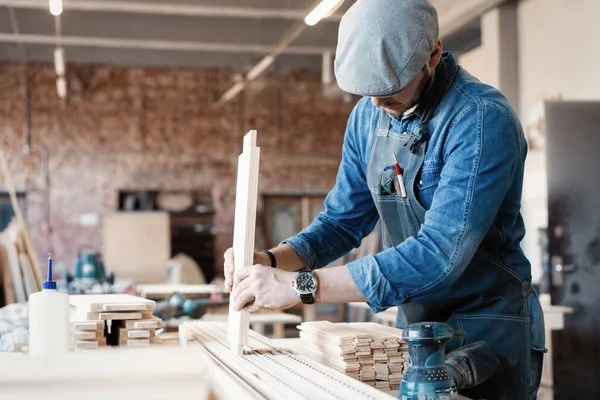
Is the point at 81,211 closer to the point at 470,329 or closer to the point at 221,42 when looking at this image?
the point at 221,42

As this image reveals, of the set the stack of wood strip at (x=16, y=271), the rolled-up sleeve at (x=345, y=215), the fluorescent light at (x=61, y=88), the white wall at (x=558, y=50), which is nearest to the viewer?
the rolled-up sleeve at (x=345, y=215)

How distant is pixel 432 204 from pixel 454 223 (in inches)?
3.3

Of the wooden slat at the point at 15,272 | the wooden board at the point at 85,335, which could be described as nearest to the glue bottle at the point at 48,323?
the wooden board at the point at 85,335

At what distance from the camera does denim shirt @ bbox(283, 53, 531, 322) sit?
1696mm

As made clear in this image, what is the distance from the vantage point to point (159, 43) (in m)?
11.2

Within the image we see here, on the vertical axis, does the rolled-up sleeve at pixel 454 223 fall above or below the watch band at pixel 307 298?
above

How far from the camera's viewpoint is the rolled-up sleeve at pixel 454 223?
1.69 metres

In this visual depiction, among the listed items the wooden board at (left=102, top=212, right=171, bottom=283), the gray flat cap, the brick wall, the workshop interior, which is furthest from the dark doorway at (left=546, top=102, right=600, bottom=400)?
the brick wall

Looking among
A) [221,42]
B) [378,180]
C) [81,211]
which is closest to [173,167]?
[81,211]

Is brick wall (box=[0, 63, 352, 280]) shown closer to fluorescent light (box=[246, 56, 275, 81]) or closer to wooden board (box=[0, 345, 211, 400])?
fluorescent light (box=[246, 56, 275, 81])

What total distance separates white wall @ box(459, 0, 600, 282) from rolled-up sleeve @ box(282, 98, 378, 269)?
4.82 metres

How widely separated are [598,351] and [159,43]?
7795mm

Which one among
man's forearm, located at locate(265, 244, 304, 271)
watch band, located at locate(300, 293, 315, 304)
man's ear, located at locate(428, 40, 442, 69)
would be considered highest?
man's ear, located at locate(428, 40, 442, 69)

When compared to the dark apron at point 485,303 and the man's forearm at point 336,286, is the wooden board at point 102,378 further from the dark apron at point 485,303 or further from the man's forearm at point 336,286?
the dark apron at point 485,303
